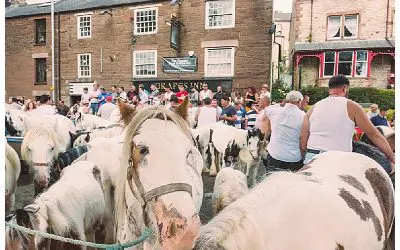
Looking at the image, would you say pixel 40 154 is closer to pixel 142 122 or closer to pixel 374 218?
pixel 142 122

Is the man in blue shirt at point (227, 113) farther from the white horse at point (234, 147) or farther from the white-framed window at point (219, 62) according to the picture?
the white-framed window at point (219, 62)

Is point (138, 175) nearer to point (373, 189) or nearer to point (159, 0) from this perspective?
point (373, 189)

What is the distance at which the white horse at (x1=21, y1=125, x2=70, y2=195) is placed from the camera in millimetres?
3918

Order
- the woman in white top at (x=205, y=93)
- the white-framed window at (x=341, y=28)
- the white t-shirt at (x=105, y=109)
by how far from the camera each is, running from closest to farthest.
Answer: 1. the white t-shirt at (x=105, y=109)
2. the woman in white top at (x=205, y=93)
3. the white-framed window at (x=341, y=28)

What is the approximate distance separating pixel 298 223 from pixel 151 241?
701 millimetres

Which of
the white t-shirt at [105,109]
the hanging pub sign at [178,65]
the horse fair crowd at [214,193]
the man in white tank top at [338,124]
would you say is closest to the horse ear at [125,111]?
the horse fair crowd at [214,193]

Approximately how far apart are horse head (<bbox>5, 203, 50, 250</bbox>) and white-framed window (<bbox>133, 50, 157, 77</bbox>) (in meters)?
7.34

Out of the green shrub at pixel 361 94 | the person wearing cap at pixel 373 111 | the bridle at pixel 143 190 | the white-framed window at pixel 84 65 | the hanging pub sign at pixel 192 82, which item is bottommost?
the bridle at pixel 143 190

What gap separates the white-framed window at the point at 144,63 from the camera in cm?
924

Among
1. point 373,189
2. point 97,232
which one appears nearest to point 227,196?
point 373,189

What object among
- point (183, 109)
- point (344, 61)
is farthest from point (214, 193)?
point (344, 61)

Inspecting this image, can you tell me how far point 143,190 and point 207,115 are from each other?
670 cm

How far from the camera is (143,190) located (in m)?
1.61

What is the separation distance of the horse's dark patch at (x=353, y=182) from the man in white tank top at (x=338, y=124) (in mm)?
743
